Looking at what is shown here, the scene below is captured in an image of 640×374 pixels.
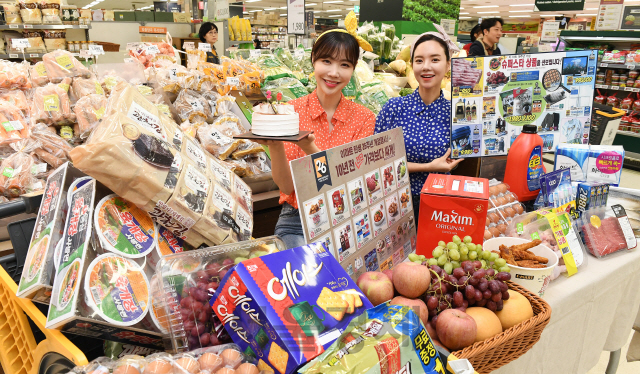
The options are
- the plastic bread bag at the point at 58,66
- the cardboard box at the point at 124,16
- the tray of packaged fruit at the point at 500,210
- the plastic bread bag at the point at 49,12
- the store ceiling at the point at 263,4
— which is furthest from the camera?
the store ceiling at the point at 263,4

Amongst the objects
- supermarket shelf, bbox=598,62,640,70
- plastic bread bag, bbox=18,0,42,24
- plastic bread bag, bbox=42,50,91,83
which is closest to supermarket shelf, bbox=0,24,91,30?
plastic bread bag, bbox=18,0,42,24

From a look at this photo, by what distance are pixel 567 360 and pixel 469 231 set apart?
0.75 m

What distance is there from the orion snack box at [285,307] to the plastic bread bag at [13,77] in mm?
2536

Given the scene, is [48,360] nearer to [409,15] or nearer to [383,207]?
[383,207]

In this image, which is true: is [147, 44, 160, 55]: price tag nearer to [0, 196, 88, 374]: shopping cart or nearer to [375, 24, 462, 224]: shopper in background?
[375, 24, 462, 224]: shopper in background

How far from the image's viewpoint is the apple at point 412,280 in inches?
45.0

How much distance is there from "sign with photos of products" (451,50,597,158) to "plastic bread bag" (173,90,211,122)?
1.72 metres

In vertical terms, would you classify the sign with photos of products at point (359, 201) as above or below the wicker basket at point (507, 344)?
above

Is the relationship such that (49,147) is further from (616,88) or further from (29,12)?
(616,88)

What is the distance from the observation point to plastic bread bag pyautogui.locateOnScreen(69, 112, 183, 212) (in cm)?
107

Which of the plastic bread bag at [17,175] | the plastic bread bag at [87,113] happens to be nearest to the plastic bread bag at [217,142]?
the plastic bread bag at [87,113]

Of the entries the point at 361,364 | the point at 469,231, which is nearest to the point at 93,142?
the point at 361,364

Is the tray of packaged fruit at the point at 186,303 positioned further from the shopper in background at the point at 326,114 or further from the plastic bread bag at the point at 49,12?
the plastic bread bag at the point at 49,12

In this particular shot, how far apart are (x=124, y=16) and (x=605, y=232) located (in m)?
8.26
